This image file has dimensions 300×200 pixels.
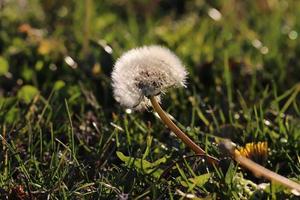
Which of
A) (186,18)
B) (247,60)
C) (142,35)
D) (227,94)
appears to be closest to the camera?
(227,94)

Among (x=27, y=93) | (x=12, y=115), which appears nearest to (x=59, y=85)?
(x=27, y=93)

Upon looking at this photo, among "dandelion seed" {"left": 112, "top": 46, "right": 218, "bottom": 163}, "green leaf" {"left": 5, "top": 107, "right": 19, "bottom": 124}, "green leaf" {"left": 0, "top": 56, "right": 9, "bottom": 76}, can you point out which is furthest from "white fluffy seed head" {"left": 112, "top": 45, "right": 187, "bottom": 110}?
"green leaf" {"left": 0, "top": 56, "right": 9, "bottom": 76}

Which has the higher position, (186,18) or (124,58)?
(124,58)

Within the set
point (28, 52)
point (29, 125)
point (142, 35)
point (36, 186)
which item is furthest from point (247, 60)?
point (36, 186)

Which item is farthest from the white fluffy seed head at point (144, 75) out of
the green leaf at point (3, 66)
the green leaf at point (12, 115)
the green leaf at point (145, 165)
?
the green leaf at point (3, 66)

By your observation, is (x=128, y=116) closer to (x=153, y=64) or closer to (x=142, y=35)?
(x=153, y=64)

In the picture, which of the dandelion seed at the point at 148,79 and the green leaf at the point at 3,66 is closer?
the dandelion seed at the point at 148,79

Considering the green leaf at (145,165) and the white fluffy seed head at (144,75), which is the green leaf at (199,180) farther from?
the white fluffy seed head at (144,75)

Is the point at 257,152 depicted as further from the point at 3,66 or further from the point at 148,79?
the point at 3,66
